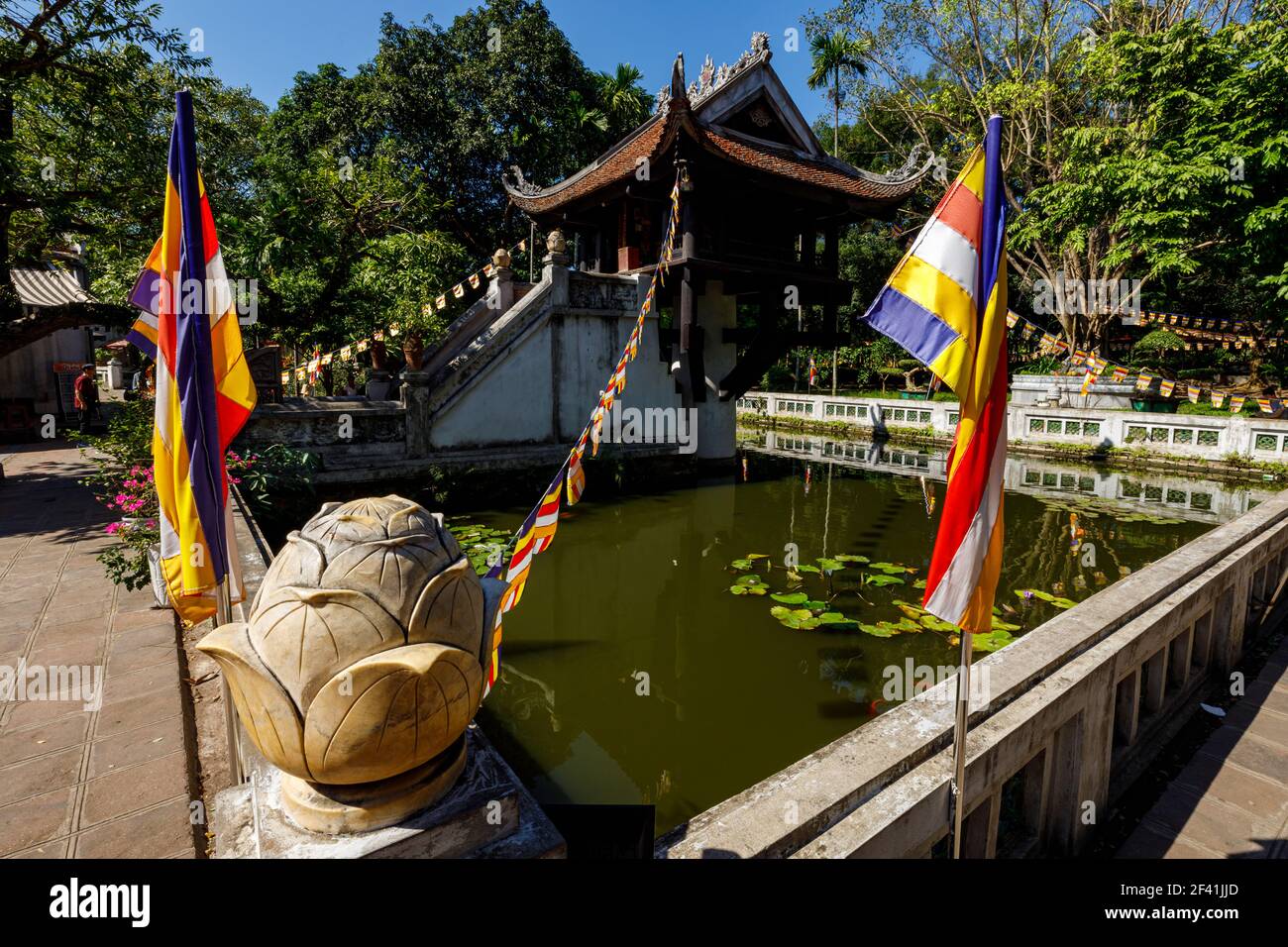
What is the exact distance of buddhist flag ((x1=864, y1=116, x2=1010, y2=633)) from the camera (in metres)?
2.19

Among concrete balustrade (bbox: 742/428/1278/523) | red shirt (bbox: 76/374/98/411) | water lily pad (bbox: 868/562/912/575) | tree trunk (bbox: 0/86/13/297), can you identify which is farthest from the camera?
red shirt (bbox: 76/374/98/411)

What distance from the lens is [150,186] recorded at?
9.09 metres

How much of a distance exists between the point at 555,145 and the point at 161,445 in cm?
2102

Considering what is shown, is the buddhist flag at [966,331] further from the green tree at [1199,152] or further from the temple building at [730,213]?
the green tree at [1199,152]

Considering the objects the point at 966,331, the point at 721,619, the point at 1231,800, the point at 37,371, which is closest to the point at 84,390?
the point at 37,371

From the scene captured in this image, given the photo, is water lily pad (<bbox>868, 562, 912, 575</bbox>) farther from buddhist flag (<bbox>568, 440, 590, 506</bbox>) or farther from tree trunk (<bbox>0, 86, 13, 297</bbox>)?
tree trunk (<bbox>0, 86, 13, 297</bbox>)

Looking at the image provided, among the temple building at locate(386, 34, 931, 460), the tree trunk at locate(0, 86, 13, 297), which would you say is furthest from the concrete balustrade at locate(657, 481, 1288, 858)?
the tree trunk at locate(0, 86, 13, 297)

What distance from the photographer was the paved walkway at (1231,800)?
9.59ft

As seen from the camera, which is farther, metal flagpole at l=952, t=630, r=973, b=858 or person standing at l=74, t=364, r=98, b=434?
person standing at l=74, t=364, r=98, b=434

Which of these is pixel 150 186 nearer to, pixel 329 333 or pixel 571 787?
pixel 329 333

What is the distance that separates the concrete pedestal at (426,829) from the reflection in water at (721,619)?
2257 millimetres

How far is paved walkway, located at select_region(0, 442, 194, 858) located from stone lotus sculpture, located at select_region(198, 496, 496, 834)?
59.1 inches

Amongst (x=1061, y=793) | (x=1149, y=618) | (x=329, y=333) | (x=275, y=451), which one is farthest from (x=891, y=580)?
(x=329, y=333)

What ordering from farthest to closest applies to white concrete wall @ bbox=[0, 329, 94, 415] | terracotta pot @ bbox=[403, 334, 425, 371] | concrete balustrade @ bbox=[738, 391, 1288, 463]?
1. white concrete wall @ bbox=[0, 329, 94, 415]
2. concrete balustrade @ bbox=[738, 391, 1288, 463]
3. terracotta pot @ bbox=[403, 334, 425, 371]
